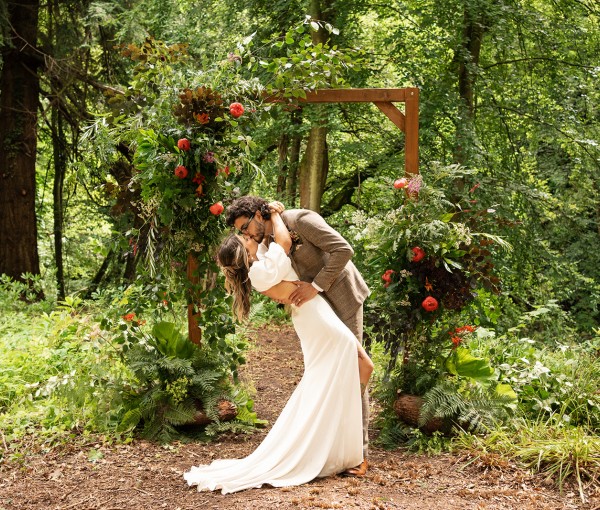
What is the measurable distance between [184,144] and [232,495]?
246cm

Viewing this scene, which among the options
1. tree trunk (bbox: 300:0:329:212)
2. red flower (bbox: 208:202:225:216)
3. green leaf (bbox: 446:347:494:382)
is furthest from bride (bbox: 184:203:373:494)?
tree trunk (bbox: 300:0:329:212)

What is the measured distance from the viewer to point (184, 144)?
5125mm

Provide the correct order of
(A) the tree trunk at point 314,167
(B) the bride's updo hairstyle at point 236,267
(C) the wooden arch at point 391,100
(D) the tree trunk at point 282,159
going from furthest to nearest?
(D) the tree trunk at point 282,159 → (A) the tree trunk at point 314,167 → (C) the wooden arch at point 391,100 → (B) the bride's updo hairstyle at point 236,267

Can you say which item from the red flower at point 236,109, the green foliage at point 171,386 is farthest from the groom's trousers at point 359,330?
the red flower at point 236,109

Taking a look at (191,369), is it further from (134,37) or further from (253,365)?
(134,37)

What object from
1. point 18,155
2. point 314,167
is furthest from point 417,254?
point 18,155

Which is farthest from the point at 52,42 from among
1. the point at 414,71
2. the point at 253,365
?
the point at 253,365

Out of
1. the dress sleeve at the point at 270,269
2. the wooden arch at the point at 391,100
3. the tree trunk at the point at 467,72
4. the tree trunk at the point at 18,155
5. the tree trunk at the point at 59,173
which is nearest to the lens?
the dress sleeve at the point at 270,269

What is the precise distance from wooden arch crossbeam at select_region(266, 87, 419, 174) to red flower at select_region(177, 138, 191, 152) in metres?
0.96

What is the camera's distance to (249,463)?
4.41m

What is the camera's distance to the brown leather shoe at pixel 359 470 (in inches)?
177

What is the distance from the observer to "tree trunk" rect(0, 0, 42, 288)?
402 inches

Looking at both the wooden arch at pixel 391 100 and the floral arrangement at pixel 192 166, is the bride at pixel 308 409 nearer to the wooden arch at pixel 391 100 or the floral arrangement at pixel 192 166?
the floral arrangement at pixel 192 166

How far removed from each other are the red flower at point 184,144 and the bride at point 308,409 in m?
0.98
